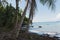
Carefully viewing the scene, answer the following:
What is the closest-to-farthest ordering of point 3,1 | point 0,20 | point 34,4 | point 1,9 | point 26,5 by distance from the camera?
point 26,5, point 34,4, point 3,1, point 0,20, point 1,9

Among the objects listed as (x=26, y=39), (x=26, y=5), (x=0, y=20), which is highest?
(x=26, y=5)

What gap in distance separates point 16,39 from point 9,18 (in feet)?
23.7

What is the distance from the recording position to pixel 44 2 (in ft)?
41.0

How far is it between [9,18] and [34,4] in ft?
23.0

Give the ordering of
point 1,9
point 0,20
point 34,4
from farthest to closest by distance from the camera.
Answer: point 1,9, point 0,20, point 34,4

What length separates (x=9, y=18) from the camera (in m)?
18.9

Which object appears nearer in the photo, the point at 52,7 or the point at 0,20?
the point at 52,7

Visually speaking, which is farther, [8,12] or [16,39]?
[8,12]

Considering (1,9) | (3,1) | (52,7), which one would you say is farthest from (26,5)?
(1,9)

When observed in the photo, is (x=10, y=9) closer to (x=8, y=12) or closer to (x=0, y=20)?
(x=8, y=12)

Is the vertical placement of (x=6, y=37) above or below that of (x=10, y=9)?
below

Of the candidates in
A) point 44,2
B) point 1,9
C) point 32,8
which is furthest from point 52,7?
point 1,9

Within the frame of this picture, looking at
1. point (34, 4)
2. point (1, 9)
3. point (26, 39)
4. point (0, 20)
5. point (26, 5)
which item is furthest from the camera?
point (1, 9)

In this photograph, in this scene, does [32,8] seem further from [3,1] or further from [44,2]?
[3,1]
